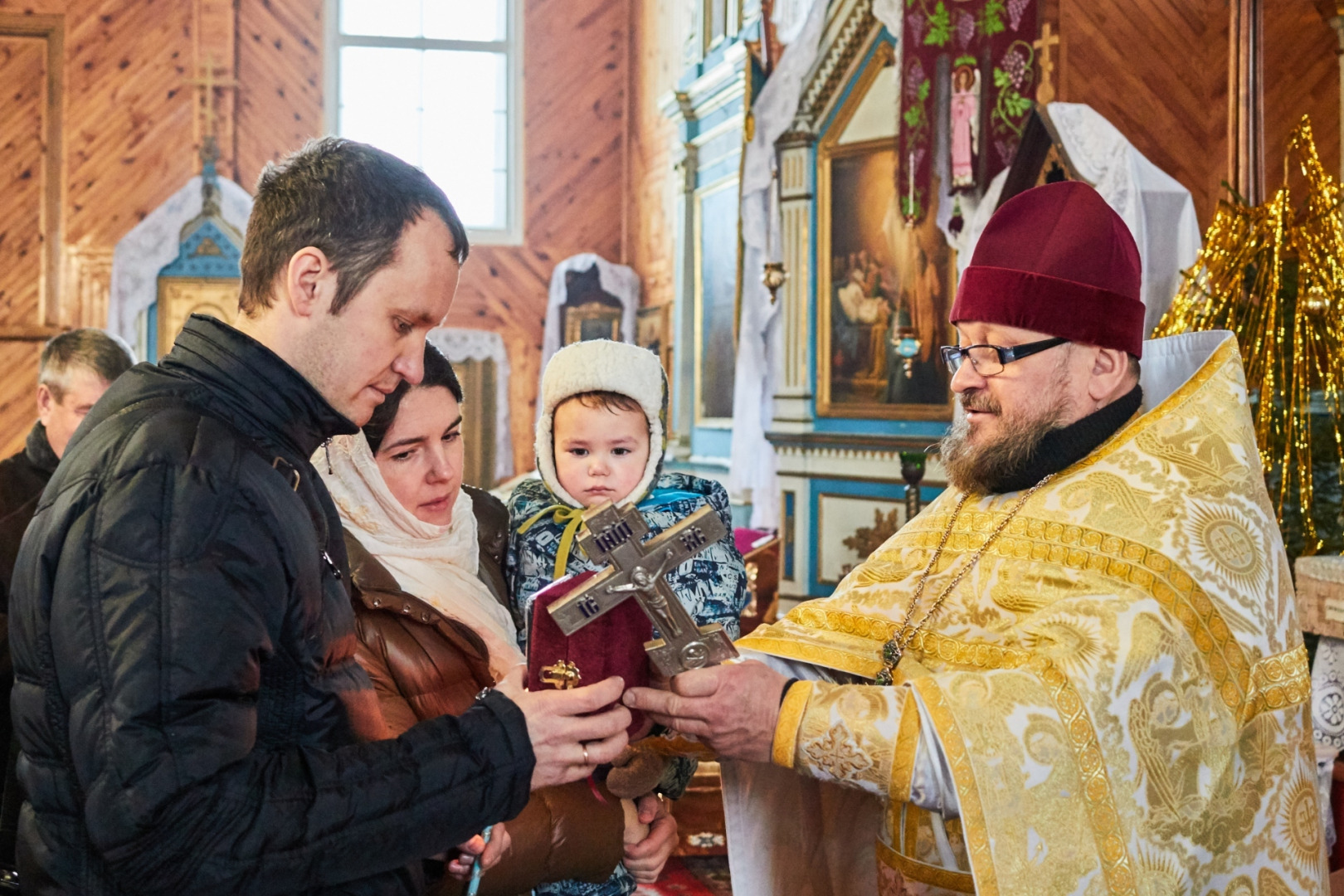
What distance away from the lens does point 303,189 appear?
1.48 meters

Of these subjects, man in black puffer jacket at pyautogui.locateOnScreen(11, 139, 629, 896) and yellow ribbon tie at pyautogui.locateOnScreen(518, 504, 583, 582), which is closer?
man in black puffer jacket at pyautogui.locateOnScreen(11, 139, 629, 896)

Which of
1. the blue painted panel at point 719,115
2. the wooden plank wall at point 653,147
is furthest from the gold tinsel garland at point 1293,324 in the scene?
the wooden plank wall at point 653,147

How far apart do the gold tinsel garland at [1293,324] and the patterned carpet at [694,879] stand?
2278 millimetres

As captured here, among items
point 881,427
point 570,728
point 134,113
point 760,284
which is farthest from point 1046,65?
point 134,113

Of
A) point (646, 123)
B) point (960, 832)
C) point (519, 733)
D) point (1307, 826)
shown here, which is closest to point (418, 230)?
point (519, 733)

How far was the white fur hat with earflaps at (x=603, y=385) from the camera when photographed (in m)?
2.68

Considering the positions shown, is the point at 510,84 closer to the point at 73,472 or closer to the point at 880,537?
the point at 880,537

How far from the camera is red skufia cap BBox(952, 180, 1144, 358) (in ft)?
7.66

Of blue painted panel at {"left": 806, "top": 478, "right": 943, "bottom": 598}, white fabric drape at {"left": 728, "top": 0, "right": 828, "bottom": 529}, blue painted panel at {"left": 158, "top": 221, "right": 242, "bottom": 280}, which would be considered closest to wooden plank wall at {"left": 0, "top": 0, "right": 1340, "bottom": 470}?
blue painted panel at {"left": 158, "top": 221, "right": 242, "bottom": 280}

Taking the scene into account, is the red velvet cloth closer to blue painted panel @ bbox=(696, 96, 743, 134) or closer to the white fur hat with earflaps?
the white fur hat with earflaps

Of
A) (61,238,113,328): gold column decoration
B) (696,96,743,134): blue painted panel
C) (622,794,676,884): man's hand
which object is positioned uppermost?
(696,96,743,134): blue painted panel

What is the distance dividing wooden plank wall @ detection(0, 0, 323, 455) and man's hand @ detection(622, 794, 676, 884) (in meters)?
11.6

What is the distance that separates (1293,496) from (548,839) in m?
3.07

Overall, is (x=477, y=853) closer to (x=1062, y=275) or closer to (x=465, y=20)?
(x=1062, y=275)
